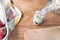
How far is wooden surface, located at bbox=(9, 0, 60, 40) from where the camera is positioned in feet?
3.84

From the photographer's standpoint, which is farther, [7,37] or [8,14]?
[8,14]

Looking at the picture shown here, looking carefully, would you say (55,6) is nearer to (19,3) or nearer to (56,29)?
(56,29)

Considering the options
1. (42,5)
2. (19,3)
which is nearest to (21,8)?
(19,3)

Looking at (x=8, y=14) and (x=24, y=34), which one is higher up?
(x=8, y=14)

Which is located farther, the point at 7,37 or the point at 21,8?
the point at 21,8

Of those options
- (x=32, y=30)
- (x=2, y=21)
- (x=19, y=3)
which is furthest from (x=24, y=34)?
(x=19, y=3)

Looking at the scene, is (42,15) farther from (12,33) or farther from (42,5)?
(12,33)

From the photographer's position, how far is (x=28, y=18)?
4.05 feet

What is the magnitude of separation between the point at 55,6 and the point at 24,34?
291mm

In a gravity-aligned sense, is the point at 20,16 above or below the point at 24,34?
above

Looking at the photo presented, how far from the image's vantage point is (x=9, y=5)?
1.28 m

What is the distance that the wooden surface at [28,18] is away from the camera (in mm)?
1169

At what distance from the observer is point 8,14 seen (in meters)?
1.24

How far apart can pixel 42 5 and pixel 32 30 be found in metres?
0.24
